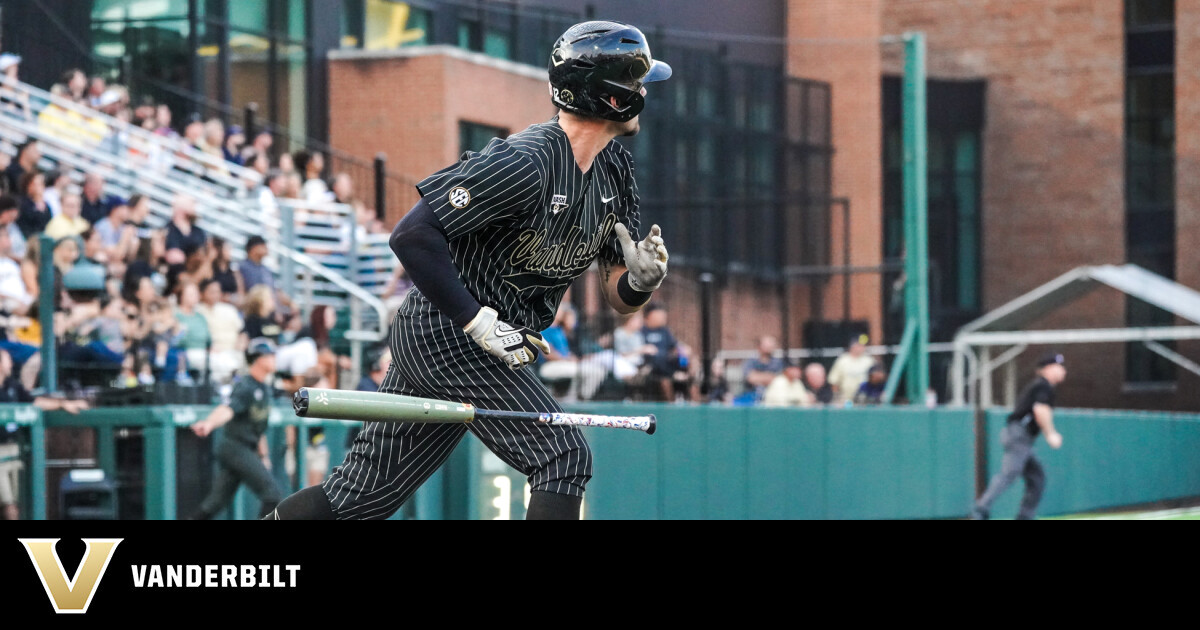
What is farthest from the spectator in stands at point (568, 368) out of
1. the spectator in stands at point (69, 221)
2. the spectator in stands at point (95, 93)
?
the spectator in stands at point (95, 93)

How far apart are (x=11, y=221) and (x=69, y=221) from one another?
958mm

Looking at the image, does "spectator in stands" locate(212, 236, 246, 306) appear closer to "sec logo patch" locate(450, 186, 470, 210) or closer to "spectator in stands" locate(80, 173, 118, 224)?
"spectator in stands" locate(80, 173, 118, 224)

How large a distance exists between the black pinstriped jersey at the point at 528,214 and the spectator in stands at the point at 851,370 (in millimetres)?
12339

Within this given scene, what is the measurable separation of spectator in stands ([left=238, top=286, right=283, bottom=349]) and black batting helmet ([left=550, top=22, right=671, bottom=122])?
6897 mm

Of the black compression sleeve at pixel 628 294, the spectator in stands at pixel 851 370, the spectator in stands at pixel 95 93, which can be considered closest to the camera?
the black compression sleeve at pixel 628 294

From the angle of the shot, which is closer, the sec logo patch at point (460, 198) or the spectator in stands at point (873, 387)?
the sec logo patch at point (460, 198)

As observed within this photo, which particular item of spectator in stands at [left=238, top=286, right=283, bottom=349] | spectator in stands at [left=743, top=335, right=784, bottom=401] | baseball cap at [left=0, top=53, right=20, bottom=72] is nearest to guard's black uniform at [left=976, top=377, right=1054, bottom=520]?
spectator in stands at [left=743, top=335, right=784, bottom=401]

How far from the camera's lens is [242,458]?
10.9 m

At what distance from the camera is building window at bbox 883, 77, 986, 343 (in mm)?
34375

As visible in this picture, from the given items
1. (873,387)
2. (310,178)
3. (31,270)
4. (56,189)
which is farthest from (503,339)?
(873,387)
